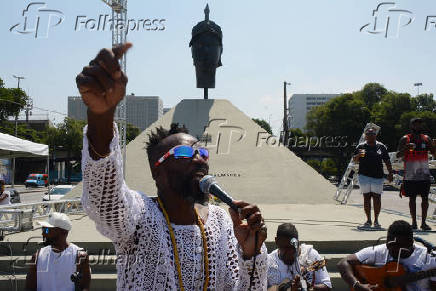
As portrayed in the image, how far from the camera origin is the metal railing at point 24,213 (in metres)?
5.74

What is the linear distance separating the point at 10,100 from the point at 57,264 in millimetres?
31685

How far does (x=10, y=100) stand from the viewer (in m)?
30.6

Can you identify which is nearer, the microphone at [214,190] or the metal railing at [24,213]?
the microphone at [214,190]

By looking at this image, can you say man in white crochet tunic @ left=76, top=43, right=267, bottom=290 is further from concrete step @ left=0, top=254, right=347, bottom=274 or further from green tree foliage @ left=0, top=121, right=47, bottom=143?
green tree foliage @ left=0, top=121, right=47, bottom=143

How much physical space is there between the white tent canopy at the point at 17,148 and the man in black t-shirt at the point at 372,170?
6896 mm

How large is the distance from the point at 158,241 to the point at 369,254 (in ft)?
7.25

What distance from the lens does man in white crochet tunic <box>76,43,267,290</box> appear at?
1191 millimetres

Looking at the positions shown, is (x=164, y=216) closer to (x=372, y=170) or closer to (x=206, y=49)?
(x=372, y=170)

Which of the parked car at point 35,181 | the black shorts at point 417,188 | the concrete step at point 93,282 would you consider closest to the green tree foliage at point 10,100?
the parked car at point 35,181

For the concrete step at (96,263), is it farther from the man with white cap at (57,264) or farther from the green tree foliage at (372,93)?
the green tree foliage at (372,93)

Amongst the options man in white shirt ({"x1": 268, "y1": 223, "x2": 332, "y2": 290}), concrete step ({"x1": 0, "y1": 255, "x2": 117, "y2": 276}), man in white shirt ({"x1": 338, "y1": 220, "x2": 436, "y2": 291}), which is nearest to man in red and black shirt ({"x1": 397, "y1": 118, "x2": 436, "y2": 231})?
man in white shirt ({"x1": 338, "y1": 220, "x2": 436, "y2": 291})

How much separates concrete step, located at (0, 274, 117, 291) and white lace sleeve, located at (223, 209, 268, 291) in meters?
2.87

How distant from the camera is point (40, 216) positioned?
755cm

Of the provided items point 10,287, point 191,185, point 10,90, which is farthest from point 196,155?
point 10,90
